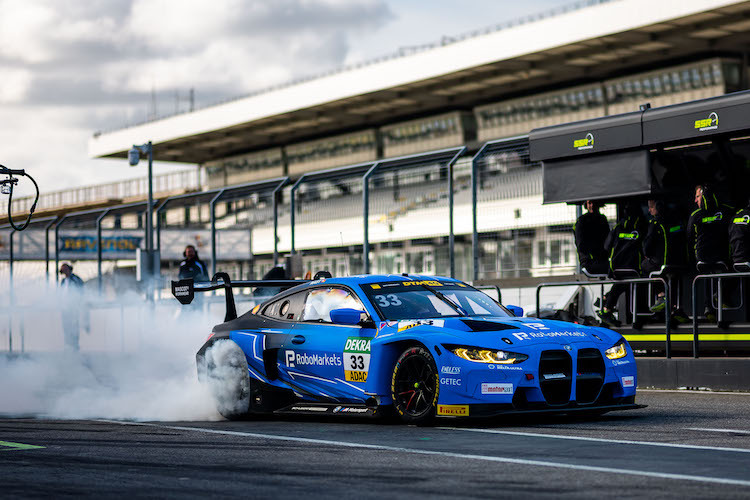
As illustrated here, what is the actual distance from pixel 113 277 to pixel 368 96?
3322 cm

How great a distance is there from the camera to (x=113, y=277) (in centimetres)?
2375

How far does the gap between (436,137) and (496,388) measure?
1925 inches

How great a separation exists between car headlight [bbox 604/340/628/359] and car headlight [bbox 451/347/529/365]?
92cm

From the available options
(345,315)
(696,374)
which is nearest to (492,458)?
(345,315)

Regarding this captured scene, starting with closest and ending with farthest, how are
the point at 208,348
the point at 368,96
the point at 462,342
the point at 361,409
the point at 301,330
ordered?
1. the point at 462,342
2. the point at 361,409
3. the point at 301,330
4. the point at 208,348
5. the point at 368,96

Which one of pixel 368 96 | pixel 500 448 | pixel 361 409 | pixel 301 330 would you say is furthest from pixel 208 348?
pixel 368 96

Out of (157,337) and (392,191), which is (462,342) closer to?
(157,337)

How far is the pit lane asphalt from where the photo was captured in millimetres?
6449

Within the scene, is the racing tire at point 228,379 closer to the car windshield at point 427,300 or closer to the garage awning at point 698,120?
the car windshield at point 427,300

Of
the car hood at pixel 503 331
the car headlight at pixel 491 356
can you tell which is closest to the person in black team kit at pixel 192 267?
the car hood at pixel 503 331

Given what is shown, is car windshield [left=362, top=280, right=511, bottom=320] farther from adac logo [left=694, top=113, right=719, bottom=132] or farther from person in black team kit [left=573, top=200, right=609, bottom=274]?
person in black team kit [left=573, top=200, right=609, bottom=274]

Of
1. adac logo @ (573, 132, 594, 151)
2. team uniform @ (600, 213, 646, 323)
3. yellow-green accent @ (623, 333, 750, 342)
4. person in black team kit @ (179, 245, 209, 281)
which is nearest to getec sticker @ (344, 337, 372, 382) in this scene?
yellow-green accent @ (623, 333, 750, 342)

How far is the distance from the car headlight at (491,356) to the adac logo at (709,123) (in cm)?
531

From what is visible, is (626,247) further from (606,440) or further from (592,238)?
(606,440)
